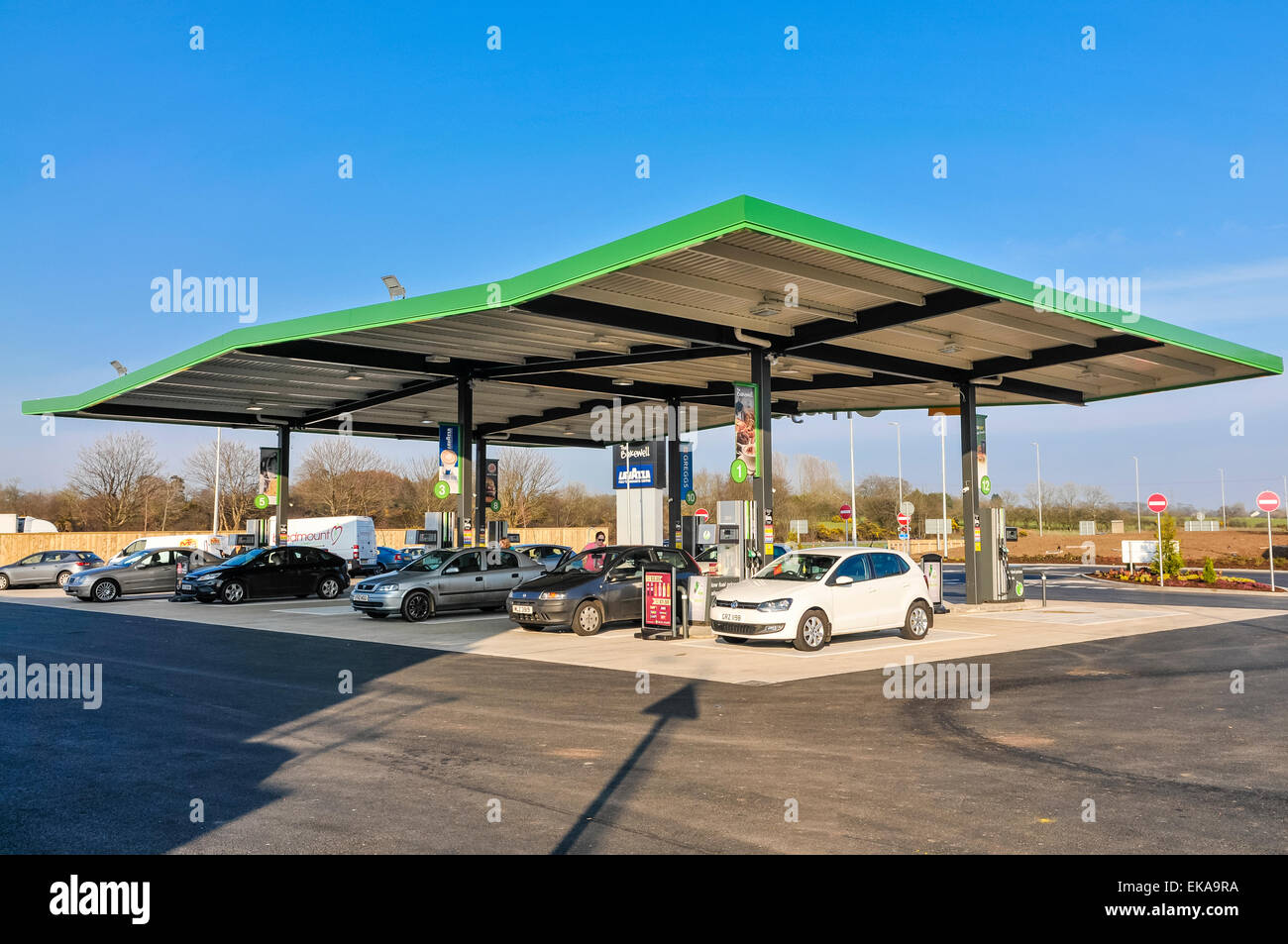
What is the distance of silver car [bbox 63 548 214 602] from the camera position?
26297mm

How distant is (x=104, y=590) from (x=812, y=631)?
2131 centimetres

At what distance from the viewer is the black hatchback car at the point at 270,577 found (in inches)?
977

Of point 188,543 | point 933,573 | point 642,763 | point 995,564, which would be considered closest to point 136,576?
point 188,543

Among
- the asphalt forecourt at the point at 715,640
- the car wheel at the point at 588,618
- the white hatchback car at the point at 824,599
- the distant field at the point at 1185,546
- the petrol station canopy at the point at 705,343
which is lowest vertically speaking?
the distant field at the point at 1185,546

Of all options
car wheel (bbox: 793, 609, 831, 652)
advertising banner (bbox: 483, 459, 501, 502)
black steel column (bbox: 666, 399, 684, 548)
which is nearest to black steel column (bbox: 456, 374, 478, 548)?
black steel column (bbox: 666, 399, 684, 548)

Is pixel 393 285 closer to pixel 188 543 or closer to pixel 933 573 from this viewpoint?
pixel 933 573

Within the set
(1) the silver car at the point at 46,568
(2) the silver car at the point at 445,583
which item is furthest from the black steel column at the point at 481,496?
(1) the silver car at the point at 46,568

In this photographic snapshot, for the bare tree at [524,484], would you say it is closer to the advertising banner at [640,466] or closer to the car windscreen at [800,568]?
the advertising banner at [640,466]

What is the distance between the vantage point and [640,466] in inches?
1164

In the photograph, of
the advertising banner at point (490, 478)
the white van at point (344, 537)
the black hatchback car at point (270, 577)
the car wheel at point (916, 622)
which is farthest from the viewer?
the advertising banner at point (490, 478)

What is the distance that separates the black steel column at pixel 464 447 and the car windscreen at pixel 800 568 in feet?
33.3

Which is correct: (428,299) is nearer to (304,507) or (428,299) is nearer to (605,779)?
(605,779)
